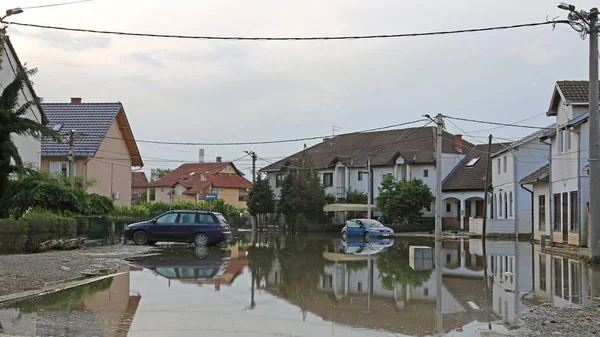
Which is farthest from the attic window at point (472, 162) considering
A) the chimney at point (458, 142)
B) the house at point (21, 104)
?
the house at point (21, 104)

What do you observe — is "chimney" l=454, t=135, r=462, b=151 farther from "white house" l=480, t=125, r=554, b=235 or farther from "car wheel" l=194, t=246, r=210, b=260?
"car wheel" l=194, t=246, r=210, b=260

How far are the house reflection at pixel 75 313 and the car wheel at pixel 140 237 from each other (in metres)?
17.1

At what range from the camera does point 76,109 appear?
2079 inches

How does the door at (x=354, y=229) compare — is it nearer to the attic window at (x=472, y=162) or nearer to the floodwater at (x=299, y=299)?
the floodwater at (x=299, y=299)

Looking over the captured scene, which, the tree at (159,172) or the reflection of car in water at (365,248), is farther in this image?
the tree at (159,172)

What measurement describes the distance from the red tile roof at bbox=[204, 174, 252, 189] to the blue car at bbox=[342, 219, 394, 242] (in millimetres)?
49758

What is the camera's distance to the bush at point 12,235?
23.1 meters

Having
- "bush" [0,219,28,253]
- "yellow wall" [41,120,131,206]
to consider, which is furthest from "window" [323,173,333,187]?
"bush" [0,219,28,253]

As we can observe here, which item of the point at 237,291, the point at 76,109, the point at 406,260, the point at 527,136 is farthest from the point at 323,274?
the point at 76,109

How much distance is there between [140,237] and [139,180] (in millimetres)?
89107

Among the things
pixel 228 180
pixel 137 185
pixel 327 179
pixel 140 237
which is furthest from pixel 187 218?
pixel 137 185

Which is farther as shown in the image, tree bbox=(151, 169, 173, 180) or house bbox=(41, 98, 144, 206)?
tree bbox=(151, 169, 173, 180)

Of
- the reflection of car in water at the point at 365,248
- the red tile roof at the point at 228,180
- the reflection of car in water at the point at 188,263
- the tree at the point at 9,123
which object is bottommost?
the reflection of car in water at the point at 365,248

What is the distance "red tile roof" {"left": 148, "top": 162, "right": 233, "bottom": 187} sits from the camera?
98.4 m
